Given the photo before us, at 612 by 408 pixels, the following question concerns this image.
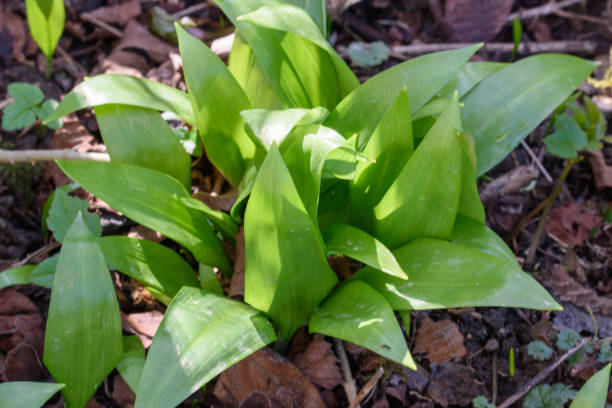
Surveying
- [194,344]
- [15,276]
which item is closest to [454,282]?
[194,344]

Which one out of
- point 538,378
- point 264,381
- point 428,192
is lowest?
point 538,378

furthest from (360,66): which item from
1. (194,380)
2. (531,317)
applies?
(194,380)

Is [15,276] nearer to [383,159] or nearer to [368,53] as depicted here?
[383,159]

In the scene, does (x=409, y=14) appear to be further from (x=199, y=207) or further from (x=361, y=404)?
(x=361, y=404)

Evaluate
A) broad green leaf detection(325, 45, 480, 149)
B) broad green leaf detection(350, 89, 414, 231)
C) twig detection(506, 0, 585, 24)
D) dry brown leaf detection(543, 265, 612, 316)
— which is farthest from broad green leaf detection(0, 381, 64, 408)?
twig detection(506, 0, 585, 24)

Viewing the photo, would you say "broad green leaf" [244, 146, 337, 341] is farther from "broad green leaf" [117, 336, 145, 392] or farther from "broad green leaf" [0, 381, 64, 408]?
"broad green leaf" [0, 381, 64, 408]
